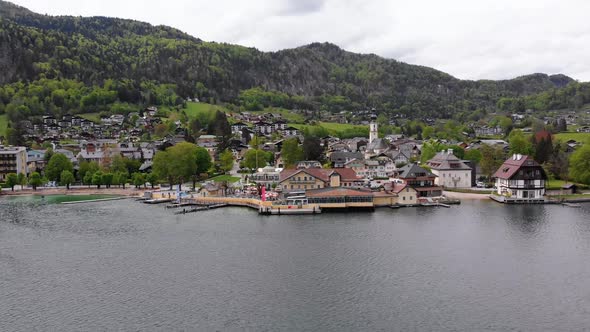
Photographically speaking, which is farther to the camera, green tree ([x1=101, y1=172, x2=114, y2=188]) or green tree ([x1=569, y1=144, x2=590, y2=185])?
green tree ([x1=101, y1=172, x2=114, y2=188])

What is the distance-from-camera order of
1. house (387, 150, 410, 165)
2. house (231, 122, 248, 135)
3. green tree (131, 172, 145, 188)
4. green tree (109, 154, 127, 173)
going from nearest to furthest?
green tree (131, 172, 145, 188), green tree (109, 154, 127, 173), house (387, 150, 410, 165), house (231, 122, 248, 135)

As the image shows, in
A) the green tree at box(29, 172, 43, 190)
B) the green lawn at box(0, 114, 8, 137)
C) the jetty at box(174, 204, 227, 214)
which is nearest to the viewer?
the jetty at box(174, 204, 227, 214)

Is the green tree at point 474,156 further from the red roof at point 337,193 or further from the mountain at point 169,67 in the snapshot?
the mountain at point 169,67

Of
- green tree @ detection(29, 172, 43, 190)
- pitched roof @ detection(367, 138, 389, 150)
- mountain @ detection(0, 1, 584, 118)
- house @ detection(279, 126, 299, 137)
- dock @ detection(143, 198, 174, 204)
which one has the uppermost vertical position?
mountain @ detection(0, 1, 584, 118)

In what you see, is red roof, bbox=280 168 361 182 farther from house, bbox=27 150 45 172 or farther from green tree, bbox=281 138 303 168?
house, bbox=27 150 45 172

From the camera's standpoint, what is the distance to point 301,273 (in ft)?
86.6

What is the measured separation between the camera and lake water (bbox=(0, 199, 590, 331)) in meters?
20.9

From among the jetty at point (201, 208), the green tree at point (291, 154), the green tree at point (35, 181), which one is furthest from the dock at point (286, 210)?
the green tree at point (35, 181)

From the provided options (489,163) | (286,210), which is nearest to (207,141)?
(489,163)

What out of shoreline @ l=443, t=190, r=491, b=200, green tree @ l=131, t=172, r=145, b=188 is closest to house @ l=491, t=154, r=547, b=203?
shoreline @ l=443, t=190, r=491, b=200

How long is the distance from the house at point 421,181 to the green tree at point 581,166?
15295 mm

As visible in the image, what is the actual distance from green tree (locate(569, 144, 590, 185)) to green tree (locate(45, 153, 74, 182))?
2322 inches

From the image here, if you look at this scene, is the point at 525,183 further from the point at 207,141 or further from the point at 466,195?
the point at 207,141

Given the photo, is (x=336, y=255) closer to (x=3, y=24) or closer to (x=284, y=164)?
(x=284, y=164)
